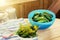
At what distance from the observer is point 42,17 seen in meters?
1.19

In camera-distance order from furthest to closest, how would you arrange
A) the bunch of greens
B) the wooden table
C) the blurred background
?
the blurred background
the wooden table
the bunch of greens

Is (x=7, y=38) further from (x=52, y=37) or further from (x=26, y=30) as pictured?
(x=52, y=37)

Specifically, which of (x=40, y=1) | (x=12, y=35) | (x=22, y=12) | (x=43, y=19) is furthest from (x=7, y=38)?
(x=40, y=1)

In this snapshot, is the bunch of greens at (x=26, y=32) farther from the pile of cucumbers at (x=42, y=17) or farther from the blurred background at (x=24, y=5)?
the blurred background at (x=24, y=5)

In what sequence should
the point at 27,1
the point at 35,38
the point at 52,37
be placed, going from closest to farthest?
1. the point at 35,38
2. the point at 52,37
3. the point at 27,1

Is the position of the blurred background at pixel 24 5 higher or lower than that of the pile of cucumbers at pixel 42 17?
higher

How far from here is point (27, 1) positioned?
1.94 m

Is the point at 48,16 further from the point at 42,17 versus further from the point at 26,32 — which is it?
the point at 26,32

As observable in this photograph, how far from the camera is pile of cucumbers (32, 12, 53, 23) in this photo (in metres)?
1.18

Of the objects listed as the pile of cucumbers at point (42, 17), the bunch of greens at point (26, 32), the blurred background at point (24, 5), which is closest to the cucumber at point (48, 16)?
the pile of cucumbers at point (42, 17)

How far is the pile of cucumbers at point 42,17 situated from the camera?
3.88ft

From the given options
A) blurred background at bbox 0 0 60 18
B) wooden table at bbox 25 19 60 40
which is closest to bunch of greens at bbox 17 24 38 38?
wooden table at bbox 25 19 60 40

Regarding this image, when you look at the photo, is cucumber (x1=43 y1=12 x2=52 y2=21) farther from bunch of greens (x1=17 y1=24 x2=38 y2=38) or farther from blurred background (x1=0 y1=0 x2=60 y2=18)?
blurred background (x1=0 y1=0 x2=60 y2=18)

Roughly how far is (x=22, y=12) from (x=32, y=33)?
970 millimetres
